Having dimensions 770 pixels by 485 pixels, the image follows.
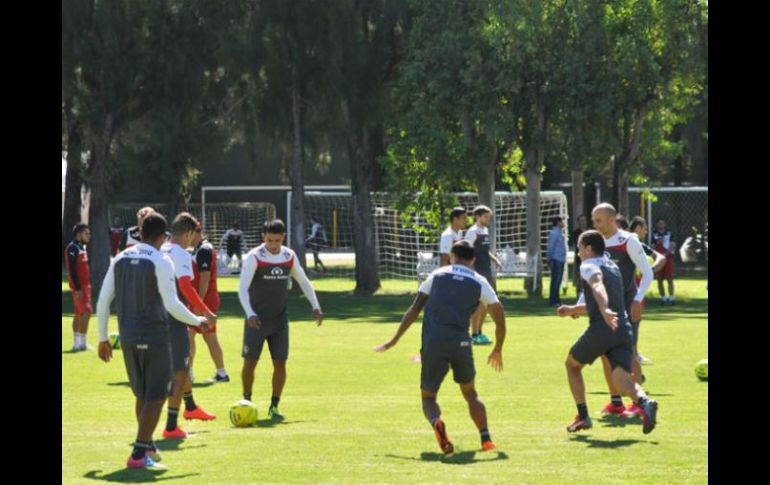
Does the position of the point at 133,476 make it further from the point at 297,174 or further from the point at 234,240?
the point at 234,240

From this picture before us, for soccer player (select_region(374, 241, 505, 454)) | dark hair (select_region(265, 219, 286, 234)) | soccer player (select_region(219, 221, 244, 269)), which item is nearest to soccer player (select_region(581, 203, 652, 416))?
soccer player (select_region(374, 241, 505, 454))

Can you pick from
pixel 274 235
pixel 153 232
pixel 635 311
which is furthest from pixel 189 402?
pixel 635 311

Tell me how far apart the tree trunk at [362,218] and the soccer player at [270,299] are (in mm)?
25132

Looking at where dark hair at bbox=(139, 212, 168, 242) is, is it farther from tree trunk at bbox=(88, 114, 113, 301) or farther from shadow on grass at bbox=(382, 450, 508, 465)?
tree trunk at bbox=(88, 114, 113, 301)

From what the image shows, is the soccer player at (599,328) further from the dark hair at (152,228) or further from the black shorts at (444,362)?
the dark hair at (152,228)

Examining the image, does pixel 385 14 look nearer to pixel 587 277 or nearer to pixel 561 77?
pixel 561 77

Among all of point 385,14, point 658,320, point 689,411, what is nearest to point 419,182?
point 385,14

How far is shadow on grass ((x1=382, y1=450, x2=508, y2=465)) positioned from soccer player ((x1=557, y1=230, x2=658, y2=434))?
1.48 m

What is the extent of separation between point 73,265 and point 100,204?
1757cm

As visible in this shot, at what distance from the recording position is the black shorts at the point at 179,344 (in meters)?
14.0

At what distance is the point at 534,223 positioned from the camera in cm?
3944
